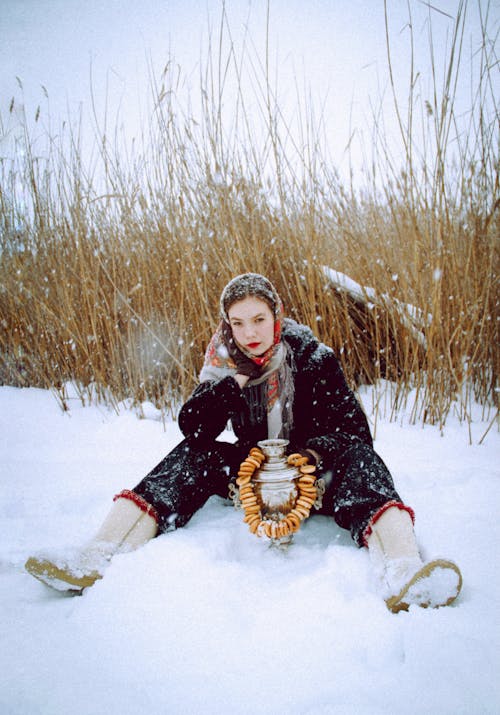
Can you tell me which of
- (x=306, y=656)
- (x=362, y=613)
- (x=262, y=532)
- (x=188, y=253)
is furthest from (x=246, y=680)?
(x=188, y=253)

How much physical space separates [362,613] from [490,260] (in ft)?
4.95

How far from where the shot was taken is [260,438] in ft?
4.65

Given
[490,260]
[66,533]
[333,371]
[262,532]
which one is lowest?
[66,533]

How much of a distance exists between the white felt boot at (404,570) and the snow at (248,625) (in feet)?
0.08

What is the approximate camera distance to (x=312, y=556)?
1.15 m

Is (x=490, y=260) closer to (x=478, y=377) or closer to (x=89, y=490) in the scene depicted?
(x=478, y=377)

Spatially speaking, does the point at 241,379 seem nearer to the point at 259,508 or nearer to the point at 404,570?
the point at 259,508

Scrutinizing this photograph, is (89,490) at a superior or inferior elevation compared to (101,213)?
inferior

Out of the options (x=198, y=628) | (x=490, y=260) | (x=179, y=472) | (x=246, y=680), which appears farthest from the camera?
(x=490, y=260)

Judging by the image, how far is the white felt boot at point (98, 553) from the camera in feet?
3.20

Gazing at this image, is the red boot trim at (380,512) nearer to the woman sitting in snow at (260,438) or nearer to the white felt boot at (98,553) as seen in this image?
the woman sitting in snow at (260,438)

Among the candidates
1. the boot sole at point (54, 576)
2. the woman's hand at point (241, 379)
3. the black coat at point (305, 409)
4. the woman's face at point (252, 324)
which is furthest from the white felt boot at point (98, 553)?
the woman's face at point (252, 324)

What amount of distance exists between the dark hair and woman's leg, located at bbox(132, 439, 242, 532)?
1.36ft

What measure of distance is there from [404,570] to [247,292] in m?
0.81
